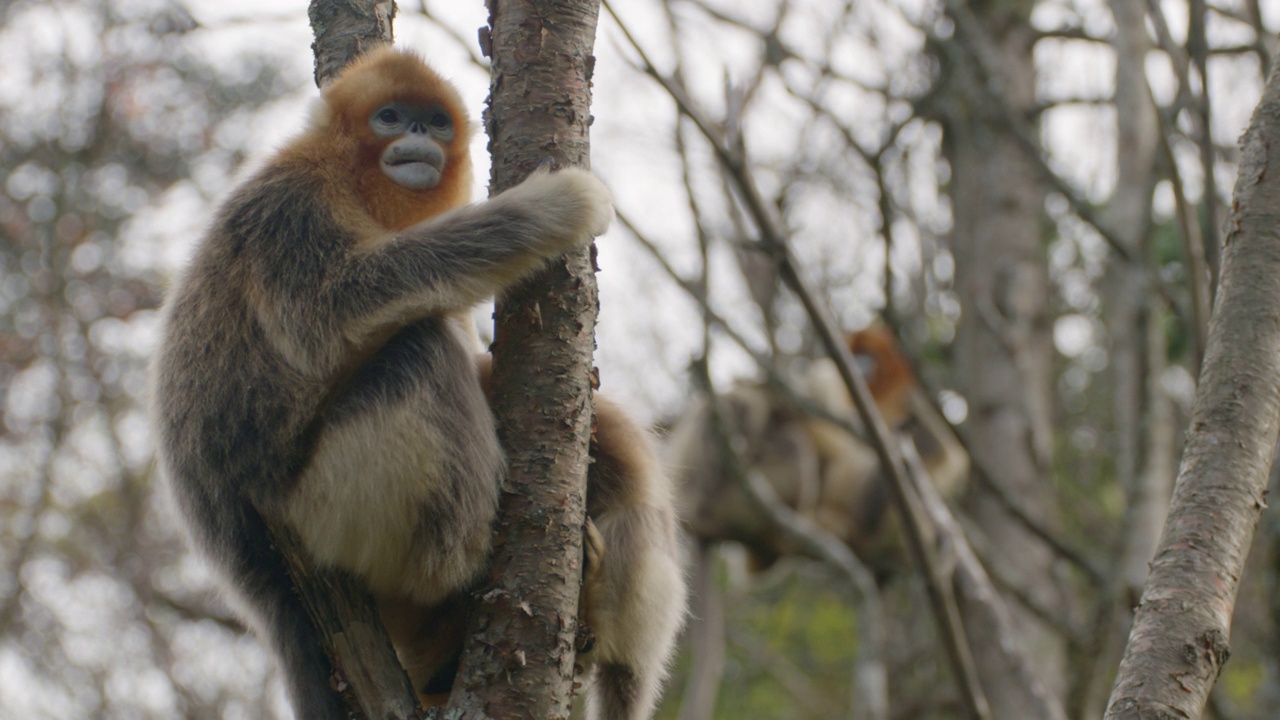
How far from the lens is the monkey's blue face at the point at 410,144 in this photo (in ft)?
10.7

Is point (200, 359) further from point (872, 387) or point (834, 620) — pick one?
point (834, 620)

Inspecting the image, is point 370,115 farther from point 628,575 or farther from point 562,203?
point 628,575

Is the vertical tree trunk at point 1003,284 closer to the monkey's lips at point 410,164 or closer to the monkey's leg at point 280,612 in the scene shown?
the monkey's lips at point 410,164

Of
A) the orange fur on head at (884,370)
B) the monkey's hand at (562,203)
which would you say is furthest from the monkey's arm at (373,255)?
the orange fur on head at (884,370)

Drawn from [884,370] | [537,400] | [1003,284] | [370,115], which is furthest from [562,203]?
[884,370]

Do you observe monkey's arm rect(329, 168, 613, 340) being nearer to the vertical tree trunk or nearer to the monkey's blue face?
the monkey's blue face

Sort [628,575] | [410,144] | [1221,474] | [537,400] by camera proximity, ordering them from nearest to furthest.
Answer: [1221,474] < [537,400] < [628,575] < [410,144]

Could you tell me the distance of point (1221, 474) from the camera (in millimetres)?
2199

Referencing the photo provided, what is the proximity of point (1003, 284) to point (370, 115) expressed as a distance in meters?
4.67

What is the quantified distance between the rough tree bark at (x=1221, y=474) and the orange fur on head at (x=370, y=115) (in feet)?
6.64

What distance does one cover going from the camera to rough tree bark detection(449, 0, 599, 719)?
2404 millimetres

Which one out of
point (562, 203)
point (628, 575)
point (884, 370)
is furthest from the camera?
point (884, 370)

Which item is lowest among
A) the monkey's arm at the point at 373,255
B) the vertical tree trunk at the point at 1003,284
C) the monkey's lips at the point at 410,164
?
the monkey's arm at the point at 373,255

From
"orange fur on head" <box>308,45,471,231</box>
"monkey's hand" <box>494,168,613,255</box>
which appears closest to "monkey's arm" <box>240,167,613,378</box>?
"monkey's hand" <box>494,168,613,255</box>
